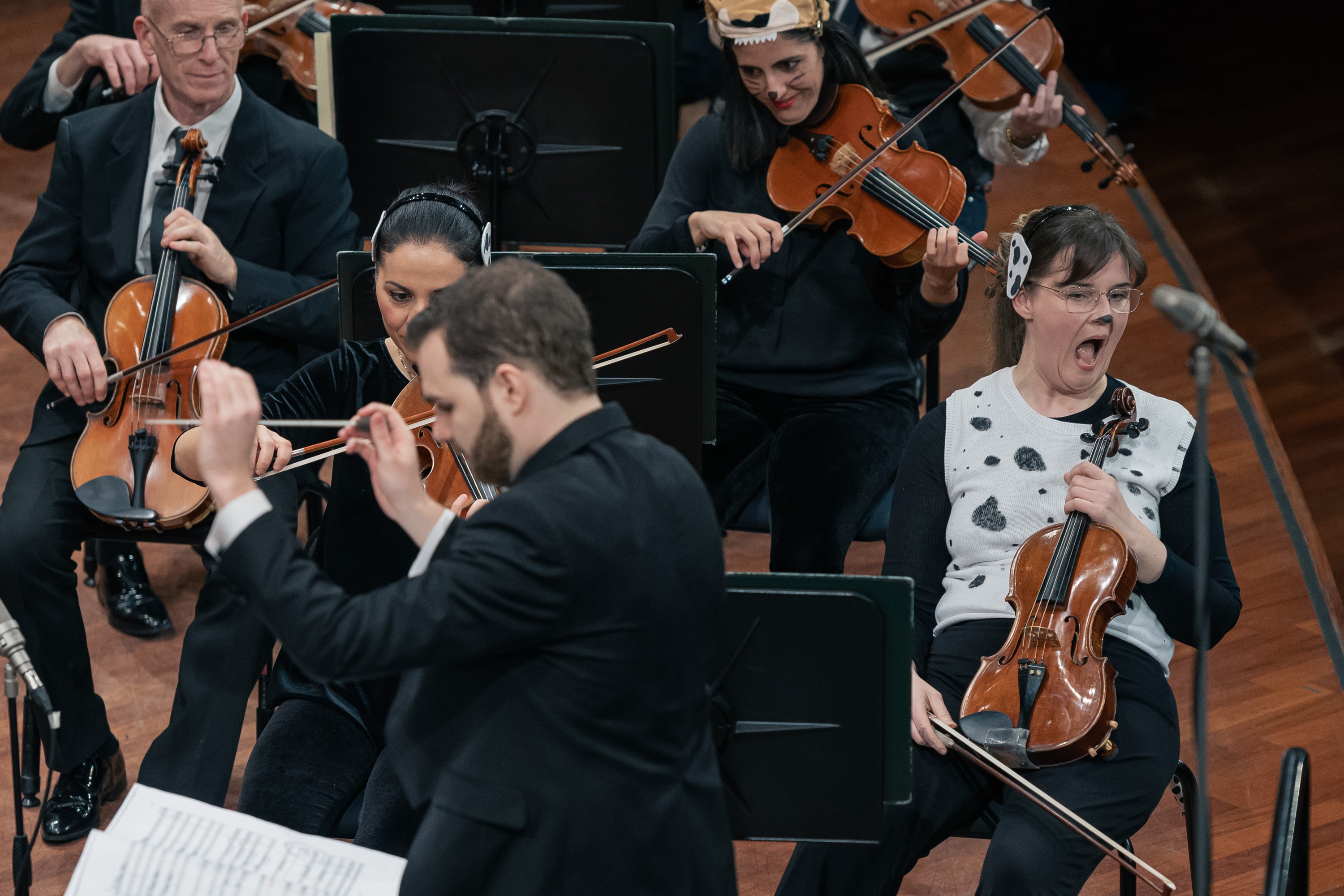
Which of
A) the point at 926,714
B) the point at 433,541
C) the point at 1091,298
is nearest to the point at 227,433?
the point at 433,541

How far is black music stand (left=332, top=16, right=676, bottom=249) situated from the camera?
2574mm

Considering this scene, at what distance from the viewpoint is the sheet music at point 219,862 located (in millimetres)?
1362

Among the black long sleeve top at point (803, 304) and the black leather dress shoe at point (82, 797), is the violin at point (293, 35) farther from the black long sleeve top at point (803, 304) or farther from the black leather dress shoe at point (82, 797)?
the black leather dress shoe at point (82, 797)

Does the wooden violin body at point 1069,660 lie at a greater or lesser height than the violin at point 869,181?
lesser

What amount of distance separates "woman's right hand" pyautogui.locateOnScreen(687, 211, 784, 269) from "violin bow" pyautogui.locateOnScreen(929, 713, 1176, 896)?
0.88 metres

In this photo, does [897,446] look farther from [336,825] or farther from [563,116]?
[336,825]

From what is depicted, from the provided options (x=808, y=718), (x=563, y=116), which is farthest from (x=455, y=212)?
(x=808, y=718)

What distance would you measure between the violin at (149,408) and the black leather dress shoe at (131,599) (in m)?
0.54

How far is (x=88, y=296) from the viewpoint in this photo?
2611mm

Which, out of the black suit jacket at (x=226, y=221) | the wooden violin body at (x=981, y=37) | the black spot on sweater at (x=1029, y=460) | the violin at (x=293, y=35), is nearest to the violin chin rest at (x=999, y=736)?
the black spot on sweater at (x=1029, y=460)

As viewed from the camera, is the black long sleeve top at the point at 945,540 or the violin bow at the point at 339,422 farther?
the black long sleeve top at the point at 945,540

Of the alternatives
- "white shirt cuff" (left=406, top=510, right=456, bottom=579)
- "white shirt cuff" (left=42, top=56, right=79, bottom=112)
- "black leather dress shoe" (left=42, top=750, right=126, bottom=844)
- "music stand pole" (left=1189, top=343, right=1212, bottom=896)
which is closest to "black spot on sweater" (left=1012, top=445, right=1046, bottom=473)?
"music stand pole" (left=1189, top=343, right=1212, bottom=896)

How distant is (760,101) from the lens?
101 inches

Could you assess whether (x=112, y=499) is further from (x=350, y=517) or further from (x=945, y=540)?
(x=945, y=540)
